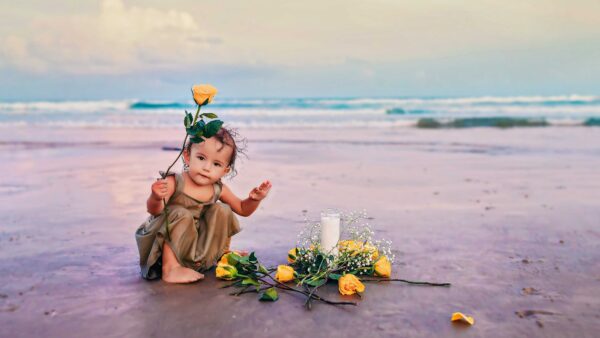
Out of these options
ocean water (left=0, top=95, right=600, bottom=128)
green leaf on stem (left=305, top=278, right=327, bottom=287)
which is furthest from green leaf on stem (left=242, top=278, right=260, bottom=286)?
ocean water (left=0, top=95, right=600, bottom=128)

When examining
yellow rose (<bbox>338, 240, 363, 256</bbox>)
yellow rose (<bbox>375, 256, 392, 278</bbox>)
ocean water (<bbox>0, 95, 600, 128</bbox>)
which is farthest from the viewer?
ocean water (<bbox>0, 95, 600, 128</bbox>)

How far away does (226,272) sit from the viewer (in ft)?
13.7

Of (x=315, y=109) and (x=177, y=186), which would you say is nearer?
(x=177, y=186)

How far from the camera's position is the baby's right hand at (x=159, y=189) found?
154 inches

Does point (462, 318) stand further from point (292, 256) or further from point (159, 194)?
point (159, 194)

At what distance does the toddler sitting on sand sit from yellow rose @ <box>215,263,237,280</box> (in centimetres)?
19

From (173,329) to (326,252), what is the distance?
4.56ft

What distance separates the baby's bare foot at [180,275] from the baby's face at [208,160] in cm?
66

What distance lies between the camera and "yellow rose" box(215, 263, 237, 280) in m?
4.15

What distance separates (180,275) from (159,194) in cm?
67

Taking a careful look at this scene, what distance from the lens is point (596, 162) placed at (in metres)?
11.4

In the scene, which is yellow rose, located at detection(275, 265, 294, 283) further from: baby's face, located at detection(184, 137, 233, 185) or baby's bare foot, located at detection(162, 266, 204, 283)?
baby's face, located at detection(184, 137, 233, 185)

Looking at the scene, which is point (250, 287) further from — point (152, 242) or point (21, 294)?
point (21, 294)

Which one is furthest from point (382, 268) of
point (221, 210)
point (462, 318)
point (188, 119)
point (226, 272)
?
point (188, 119)
